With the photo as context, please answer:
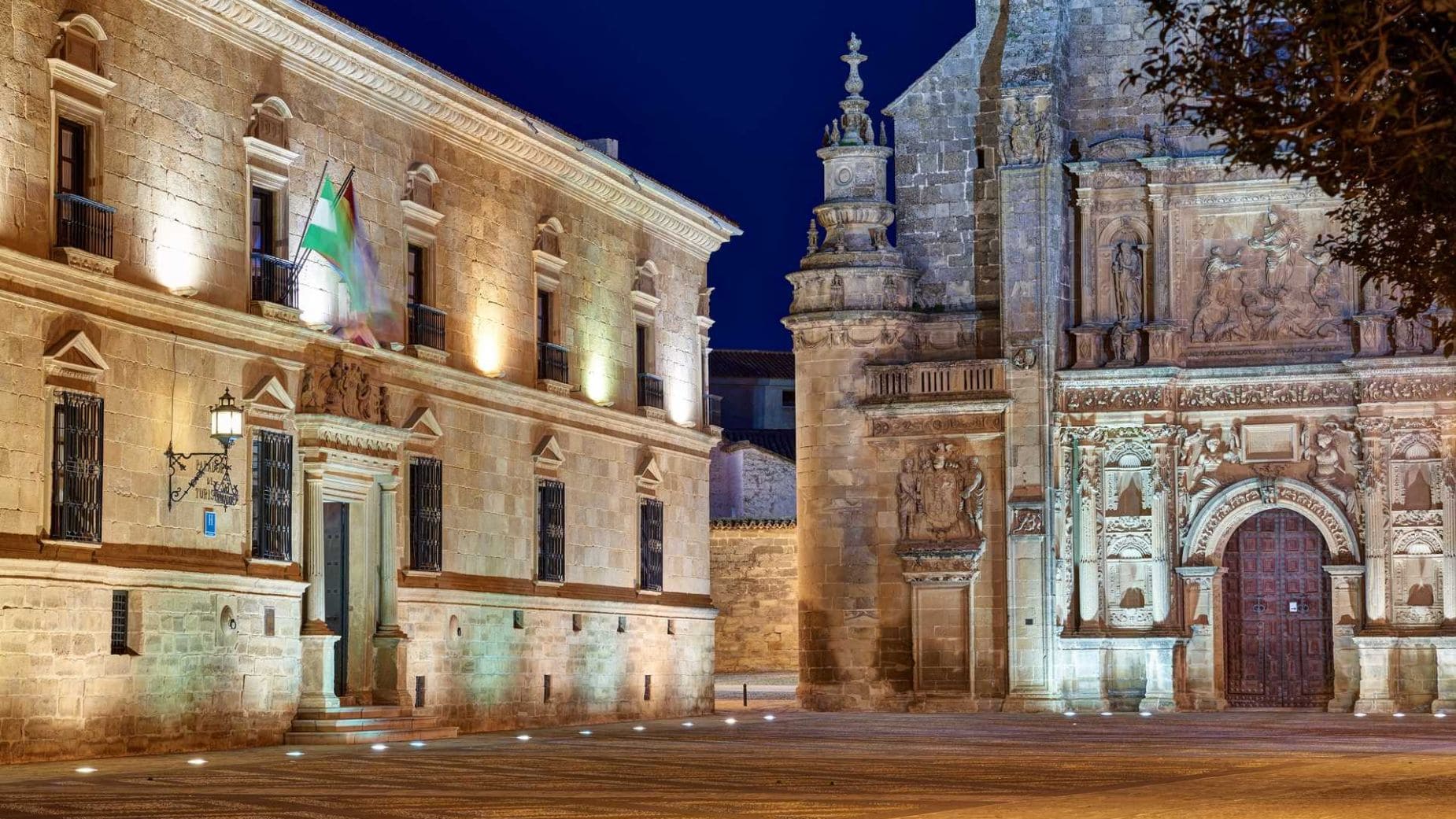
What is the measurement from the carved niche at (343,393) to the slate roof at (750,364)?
46.6 m

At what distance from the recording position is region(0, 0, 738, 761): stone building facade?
877 inches

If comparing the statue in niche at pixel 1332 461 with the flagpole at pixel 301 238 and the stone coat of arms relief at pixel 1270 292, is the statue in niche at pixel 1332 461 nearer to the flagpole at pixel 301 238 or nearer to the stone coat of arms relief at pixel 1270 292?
the stone coat of arms relief at pixel 1270 292

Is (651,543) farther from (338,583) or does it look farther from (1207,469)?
(1207,469)

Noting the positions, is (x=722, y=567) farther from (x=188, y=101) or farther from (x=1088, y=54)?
(x=188, y=101)

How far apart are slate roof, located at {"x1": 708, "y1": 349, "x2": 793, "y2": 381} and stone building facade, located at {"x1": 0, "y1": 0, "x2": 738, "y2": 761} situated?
125 feet

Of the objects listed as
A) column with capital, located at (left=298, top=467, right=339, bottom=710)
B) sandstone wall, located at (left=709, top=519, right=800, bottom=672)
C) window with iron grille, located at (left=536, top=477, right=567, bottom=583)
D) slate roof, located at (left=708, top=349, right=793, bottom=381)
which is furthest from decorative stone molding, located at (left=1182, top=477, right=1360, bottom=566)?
slate roof, located at (left=708, top=349, right=793, bottom=381)

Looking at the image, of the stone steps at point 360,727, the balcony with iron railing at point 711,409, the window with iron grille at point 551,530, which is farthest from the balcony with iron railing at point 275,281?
the balcony with iron railing at point 711,409

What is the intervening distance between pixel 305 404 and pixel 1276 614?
19141mm

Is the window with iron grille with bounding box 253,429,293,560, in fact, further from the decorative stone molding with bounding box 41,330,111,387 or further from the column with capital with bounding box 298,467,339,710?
the decorative stone molding with bounding box 41,330,111,387

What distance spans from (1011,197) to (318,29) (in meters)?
15.6

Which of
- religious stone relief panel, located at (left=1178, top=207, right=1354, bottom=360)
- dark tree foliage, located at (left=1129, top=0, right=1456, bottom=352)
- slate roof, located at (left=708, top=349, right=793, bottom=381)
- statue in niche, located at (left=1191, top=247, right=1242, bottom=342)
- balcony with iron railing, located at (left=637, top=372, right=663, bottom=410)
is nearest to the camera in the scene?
dark tree foliage, located at (left=1129, top=0, right=1456, bottom=352)

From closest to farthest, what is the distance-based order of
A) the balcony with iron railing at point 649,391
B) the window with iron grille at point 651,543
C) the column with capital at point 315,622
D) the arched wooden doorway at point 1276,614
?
the column with capital at point 315,622 < the window with iron grille at point 651,543 < the balcony with iron railing at point 649,391 < the arched wooden doorway at point 1276,614

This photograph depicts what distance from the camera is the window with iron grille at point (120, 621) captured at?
23.1 metres

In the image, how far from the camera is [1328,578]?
1529 inches
